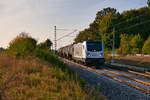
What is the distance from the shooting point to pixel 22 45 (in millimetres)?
16047

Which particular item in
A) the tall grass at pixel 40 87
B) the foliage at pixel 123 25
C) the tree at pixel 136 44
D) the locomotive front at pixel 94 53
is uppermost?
the foliage at pixel 123 25


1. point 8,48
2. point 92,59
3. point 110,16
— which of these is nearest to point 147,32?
point 110,16

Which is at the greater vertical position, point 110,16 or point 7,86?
point 110,16

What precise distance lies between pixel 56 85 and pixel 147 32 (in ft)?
170

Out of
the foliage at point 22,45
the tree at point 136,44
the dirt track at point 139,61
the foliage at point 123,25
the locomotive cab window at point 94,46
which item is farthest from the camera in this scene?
the foliage at point 123,25

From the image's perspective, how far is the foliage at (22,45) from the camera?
15.6m

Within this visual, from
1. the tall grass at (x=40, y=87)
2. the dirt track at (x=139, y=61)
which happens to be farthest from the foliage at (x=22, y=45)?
the dirt track at (x=139, y=61)

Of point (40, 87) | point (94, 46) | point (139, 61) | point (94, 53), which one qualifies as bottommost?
point (40, 87)

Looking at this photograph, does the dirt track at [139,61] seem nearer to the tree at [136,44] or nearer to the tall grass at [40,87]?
the tree at [136,44]

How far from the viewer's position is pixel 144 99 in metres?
6.16

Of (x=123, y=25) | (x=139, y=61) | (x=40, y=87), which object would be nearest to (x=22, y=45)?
(x=40, y=87)

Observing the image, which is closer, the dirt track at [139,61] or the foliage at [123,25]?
the dirt track at [139,61]

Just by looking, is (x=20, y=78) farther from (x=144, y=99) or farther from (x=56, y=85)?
(x=144, y=99)

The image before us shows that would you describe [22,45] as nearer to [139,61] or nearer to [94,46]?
[94,46]
